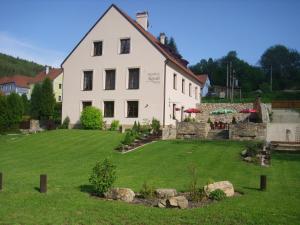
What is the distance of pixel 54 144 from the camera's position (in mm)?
26500

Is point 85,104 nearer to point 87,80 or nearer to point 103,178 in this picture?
point 87,80

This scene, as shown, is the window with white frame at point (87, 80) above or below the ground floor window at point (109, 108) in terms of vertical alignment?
above

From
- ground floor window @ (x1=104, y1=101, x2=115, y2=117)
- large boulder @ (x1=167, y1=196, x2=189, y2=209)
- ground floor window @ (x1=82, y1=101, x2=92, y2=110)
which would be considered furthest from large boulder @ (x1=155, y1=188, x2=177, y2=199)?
ground floor window @ (x1=82, y1=101, x2=92, y2=110)

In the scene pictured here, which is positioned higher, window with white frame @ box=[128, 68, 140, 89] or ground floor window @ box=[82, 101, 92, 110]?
window with white frame @ box=[128, 68, 140, 89]

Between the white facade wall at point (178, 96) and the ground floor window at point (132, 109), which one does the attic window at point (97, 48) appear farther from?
the white facade wall at point (178, 96)

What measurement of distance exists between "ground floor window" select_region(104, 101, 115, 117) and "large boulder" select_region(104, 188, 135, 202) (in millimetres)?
23908

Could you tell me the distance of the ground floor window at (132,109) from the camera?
33594 mm

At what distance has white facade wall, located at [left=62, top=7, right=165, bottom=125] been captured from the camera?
32.8 m

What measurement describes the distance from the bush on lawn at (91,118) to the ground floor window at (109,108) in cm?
116

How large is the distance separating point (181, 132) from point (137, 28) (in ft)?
36.3

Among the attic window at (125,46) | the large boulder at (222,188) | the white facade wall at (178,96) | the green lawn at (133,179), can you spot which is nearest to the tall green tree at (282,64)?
the white facade wall at (178,96)

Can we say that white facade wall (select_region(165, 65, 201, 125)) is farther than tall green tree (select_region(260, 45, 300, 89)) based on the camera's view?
No

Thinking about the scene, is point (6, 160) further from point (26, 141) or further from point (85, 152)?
point (26, 141)

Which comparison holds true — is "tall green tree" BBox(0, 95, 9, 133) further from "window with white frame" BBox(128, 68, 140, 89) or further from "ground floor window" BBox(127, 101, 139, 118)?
"window with white frame" BBox(128, 68, 140, 89)
